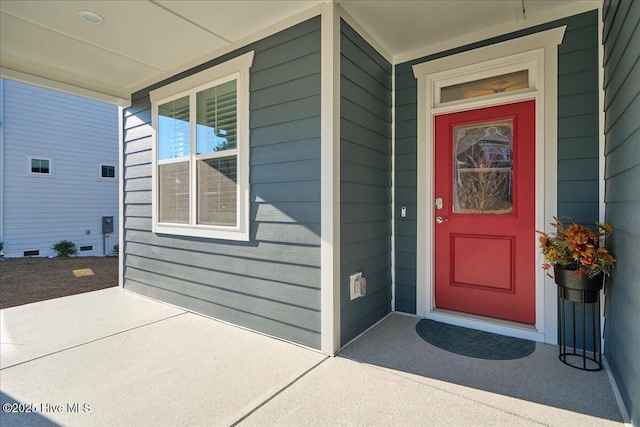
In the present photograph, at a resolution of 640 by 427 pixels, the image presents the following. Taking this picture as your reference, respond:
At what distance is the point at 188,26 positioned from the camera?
9.05 ft

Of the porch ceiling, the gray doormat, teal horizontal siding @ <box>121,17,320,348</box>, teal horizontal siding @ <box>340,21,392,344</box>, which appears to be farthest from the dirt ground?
the gray doormat

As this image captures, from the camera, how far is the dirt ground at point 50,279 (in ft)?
13.4

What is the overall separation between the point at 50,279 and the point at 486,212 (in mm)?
5846

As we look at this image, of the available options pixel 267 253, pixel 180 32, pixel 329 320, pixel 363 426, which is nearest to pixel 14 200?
pixel 180 32

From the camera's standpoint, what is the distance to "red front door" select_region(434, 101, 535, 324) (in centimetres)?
265

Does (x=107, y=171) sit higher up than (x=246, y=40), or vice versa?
(x=246, y=40)

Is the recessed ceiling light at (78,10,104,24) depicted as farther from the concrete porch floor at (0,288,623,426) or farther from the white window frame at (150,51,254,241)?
the concrete porch floor at (0,288,623,426)

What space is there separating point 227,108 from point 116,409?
95.9 inches

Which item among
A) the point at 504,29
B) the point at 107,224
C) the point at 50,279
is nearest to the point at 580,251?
the point at 504,29

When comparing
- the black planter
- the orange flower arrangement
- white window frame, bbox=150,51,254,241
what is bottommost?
the black planter

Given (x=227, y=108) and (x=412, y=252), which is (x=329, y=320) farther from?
(x=227, y=108)

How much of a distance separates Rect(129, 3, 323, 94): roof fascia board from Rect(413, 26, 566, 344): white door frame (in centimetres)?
114

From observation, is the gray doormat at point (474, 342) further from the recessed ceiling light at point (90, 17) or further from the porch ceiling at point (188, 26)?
the recessed ceiling light at point (90, 17)

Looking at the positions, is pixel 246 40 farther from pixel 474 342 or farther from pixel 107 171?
pixel 107 171
